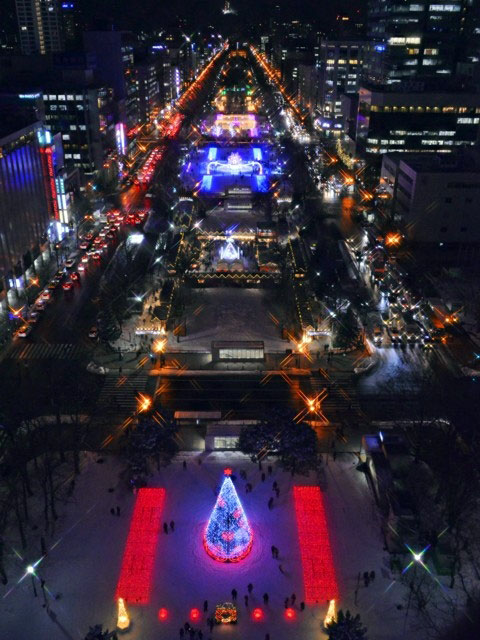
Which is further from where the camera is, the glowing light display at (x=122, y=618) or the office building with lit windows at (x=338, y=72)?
the office building with lit windows at (x=338, y=72)

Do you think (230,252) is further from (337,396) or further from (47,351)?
(337,396)

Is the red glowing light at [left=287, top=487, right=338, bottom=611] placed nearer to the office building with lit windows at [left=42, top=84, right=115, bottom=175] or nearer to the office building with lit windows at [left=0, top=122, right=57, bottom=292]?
the office building with lit windows at [left=0, top=122, right=57, bottom=292]

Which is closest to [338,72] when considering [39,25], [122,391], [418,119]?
[418,119]

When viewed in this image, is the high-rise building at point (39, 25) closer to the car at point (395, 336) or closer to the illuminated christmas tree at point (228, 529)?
the car at point (395, 336)

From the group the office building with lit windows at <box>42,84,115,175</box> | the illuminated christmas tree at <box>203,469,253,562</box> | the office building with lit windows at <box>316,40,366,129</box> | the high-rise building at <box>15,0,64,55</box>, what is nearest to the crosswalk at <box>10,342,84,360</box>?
the illuminated christmas tree at <box>203,469,253,562</box>

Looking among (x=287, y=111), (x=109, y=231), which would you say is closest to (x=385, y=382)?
(x=109, y=231)

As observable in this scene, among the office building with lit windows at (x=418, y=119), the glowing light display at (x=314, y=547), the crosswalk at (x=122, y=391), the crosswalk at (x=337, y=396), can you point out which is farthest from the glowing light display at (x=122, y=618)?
the office building with lit windows at (x=418, y=119)
